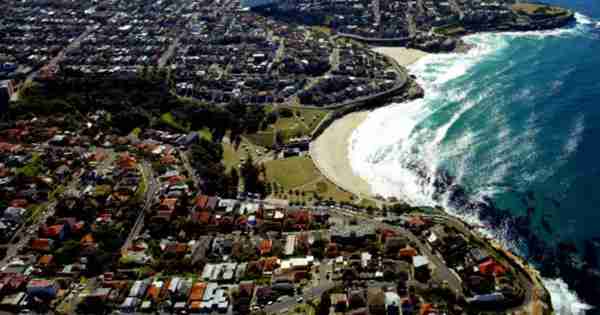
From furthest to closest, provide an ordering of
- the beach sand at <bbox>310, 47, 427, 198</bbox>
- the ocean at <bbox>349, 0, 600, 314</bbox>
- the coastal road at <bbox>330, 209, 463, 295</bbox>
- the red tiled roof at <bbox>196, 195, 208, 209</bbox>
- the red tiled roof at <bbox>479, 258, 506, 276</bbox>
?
1. the beach sand at <bbox>310, 47, 427, 198</bbox>
2. the red tiled roof at <bbox>196, 195, 208, 209</bbox>
3. the ocean at <bbox>349, 0, 600, 314</bbox>
4. the red tiled roof at <bbox>479, 258, 506, 276</bbox>
5. the coastal road at <bbox>330, 209, 463, 295</bbox>

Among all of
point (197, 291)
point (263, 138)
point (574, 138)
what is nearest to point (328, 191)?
point (263, 138)

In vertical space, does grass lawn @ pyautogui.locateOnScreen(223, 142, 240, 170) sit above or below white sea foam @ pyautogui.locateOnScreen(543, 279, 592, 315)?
below

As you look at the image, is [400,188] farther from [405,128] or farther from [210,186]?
[210,186]

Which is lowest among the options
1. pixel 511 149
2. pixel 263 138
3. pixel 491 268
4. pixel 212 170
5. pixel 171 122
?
pixel 263 138

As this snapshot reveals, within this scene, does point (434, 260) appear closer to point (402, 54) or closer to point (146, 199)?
point (146, 199)

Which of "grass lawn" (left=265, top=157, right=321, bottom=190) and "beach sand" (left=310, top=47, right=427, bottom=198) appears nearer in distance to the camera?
"beach sand" (left=310, top=47, right=427, bottom=198)

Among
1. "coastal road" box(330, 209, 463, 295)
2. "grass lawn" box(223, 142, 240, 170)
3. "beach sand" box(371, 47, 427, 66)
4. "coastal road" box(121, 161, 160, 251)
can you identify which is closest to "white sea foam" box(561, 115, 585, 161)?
"coastal road" box(330, 209, 463, 295)

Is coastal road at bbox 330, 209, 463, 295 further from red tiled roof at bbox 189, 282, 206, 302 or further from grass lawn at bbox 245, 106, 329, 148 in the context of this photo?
grass lawn at bbox 245, 106, 329, 148
